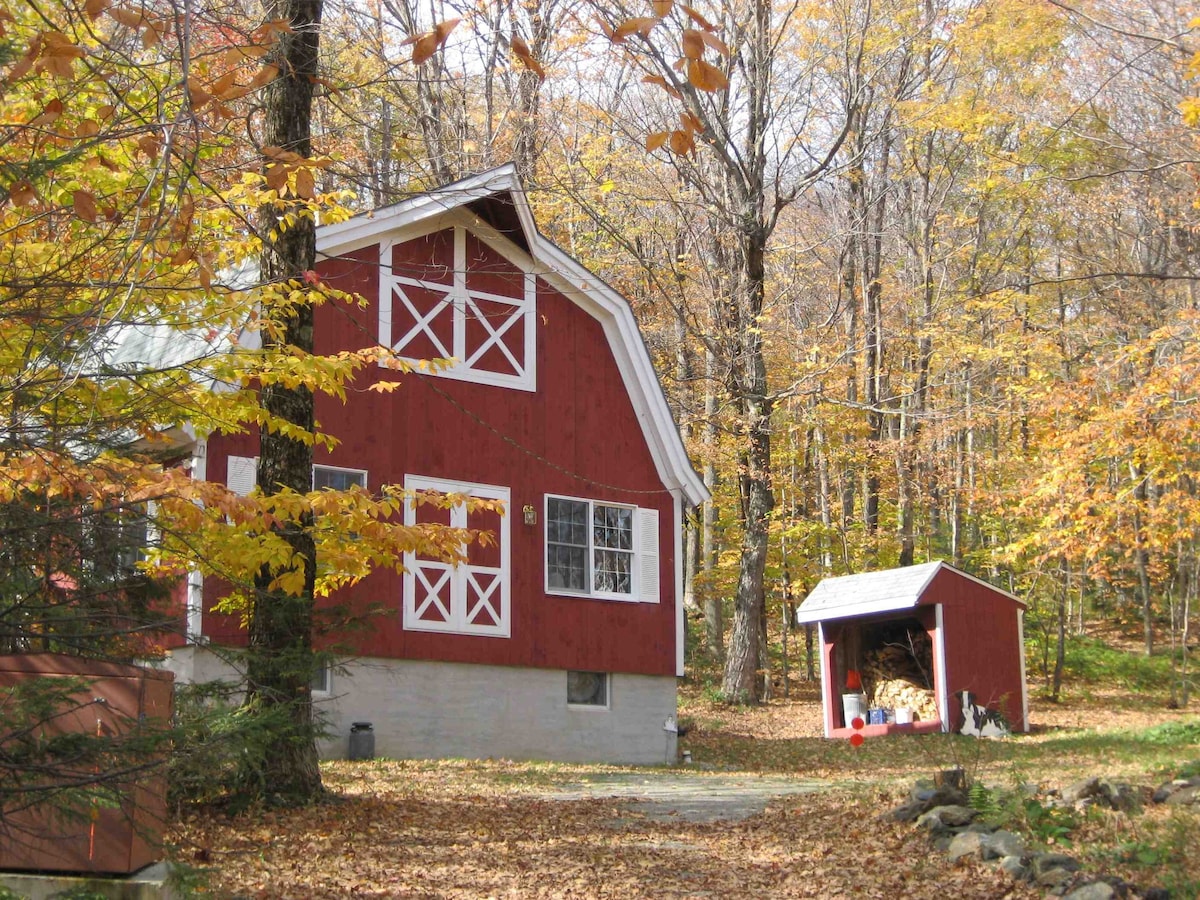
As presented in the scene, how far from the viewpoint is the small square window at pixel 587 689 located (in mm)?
18047

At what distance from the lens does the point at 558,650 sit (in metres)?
17.7

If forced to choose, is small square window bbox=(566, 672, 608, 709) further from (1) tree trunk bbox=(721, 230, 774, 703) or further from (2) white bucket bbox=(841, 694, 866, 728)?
(1) tree trunk bbox=(721, 230, 774, 703)

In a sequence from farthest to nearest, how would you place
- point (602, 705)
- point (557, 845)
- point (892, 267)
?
point (892, 267)
point (602, 705)
point (557, 845)

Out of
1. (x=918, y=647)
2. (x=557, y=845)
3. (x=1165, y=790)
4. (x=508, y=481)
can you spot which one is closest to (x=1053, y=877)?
(x=1165, y=790)

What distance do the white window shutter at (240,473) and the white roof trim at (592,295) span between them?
2835 mm

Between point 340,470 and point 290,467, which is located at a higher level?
point 340,470

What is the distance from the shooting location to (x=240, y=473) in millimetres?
15469

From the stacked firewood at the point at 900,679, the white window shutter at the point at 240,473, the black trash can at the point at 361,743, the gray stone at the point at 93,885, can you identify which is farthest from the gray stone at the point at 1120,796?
the stacked firewood at the point at 900,679

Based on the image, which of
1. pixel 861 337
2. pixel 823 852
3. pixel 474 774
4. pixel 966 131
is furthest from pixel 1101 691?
pixel 823 852

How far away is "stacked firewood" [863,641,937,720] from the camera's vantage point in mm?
22828

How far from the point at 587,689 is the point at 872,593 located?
275 inches

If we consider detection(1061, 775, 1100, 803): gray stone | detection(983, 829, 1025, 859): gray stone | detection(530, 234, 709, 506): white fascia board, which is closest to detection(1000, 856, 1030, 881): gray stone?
detection(983, 829, 1025, 859): gray stone

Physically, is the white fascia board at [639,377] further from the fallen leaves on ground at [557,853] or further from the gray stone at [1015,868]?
the gray stone at [1015,868]

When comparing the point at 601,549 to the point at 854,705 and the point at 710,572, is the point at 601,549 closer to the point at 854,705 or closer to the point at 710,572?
the point at 854,705
